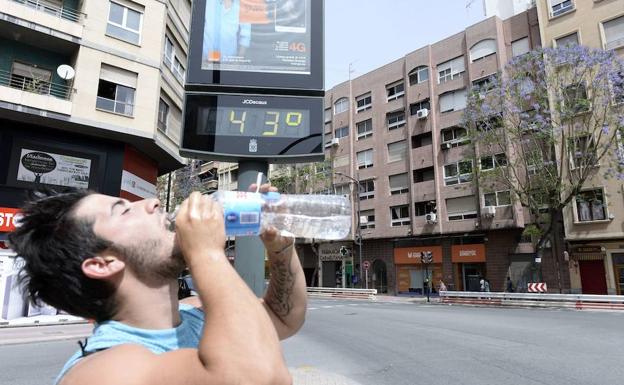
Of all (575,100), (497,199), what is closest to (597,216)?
(497,199)

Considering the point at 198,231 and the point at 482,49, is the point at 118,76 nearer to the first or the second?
the point at 198,231

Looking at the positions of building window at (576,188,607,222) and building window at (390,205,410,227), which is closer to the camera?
building window at (576,188,607,222)

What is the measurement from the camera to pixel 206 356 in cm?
110

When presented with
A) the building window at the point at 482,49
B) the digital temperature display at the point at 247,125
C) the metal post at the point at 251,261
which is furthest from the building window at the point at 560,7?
the metal post at the point at 251,261

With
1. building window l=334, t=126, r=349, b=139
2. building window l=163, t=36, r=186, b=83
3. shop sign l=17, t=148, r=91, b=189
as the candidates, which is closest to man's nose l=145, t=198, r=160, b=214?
shop sign l=17, t=148, r=91, b=189

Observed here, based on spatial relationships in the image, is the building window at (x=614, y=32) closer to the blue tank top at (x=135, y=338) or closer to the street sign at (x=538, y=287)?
the street sign at (x=538, y=287)

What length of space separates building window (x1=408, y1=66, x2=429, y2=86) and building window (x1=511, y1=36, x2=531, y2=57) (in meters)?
6.43

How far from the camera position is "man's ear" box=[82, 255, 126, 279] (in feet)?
4.38

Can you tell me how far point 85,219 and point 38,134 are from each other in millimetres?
15952

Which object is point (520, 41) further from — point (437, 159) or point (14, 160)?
point (14, 160)

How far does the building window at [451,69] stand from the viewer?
31859 mm

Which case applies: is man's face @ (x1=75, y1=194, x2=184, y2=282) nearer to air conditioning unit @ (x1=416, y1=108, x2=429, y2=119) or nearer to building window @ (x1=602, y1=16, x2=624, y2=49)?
building window @ (x1=602, y1=16, x2=624, y2=49)

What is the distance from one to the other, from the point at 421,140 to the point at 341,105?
9.80 m

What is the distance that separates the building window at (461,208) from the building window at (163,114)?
2076cm
